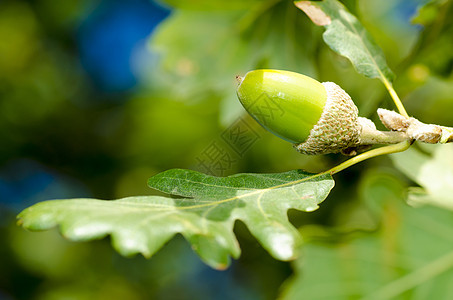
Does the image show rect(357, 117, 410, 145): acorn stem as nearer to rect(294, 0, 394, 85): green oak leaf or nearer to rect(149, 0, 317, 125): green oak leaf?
rect(294, 0, 394, 85): green oak leaf

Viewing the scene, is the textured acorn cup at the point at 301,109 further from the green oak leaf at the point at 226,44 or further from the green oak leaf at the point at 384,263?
the green oak leaf at the point at 226,44

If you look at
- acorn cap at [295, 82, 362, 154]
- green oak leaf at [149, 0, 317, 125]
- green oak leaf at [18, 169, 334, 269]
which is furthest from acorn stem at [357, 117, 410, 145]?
green oak leaf at [149, 0, 317, 125]

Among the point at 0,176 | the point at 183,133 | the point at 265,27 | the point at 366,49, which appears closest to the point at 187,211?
the point at 366,49

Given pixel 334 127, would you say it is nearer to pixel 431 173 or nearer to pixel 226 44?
pixel 431 173

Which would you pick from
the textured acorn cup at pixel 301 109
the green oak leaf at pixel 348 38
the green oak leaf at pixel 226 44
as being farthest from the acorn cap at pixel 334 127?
the green oak leaf at pixel 226 44

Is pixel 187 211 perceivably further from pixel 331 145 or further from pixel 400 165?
pixel 400 165
